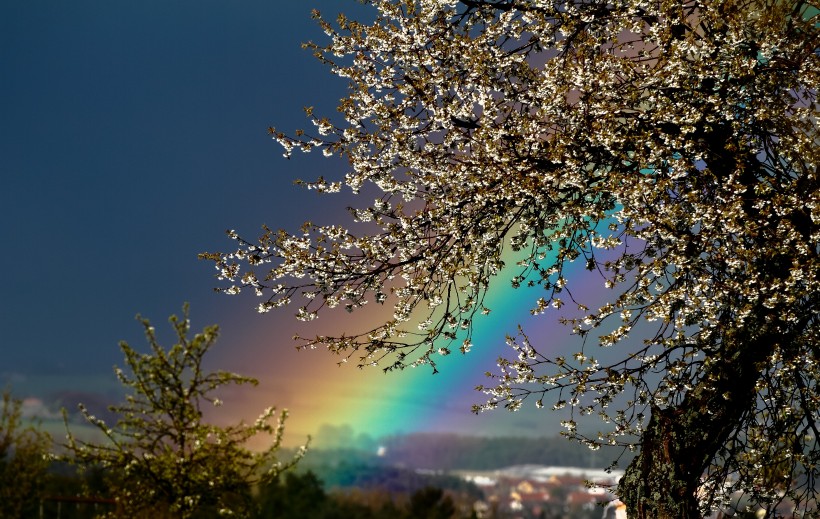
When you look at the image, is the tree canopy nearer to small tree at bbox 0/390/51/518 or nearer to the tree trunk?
the tree trunk

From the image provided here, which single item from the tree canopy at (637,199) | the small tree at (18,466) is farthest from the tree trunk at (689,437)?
the small tree at (18,466)

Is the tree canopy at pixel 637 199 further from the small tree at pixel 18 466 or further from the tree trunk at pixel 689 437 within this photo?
the small tree at pixel 18 466

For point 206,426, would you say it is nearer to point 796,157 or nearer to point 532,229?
point 532,229

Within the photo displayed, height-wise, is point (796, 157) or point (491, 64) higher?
point (491, 64)

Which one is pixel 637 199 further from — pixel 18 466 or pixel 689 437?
pixel 18 466

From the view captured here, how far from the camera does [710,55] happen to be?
707 centimetres

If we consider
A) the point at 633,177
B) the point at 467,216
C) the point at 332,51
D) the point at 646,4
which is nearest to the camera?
the point at 633,177

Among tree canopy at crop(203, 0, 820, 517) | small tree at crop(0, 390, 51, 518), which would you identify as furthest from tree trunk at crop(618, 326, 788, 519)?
small tree at crop(0, 390, 51, 518)

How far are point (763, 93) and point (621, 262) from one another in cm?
205

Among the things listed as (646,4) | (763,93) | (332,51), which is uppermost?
(332,51)

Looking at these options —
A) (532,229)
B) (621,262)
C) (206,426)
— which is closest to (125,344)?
(206,426)

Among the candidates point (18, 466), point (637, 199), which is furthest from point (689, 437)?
point (18, 466)

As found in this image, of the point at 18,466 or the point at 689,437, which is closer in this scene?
the point at 689,437

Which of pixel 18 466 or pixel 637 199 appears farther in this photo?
pixel 18 466
